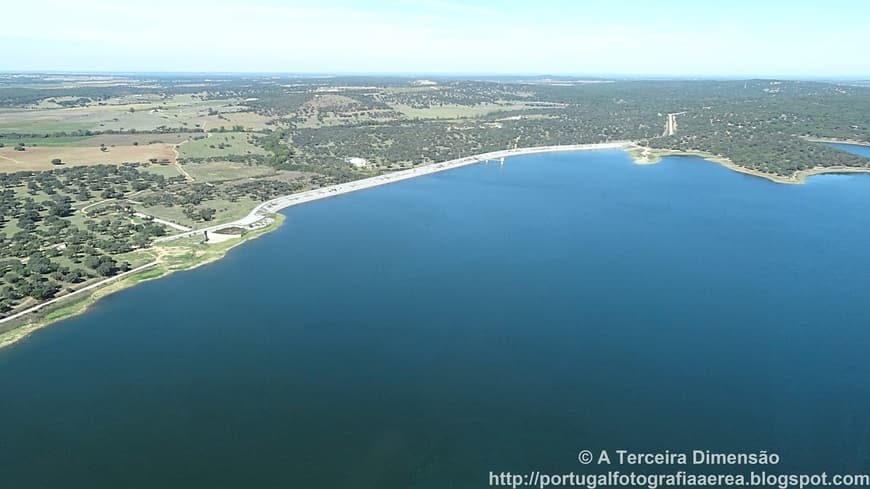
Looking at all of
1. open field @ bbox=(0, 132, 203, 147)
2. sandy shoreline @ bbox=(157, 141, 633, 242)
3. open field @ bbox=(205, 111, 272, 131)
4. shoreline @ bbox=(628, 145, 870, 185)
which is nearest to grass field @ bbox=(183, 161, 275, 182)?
sandy shoreline @ bbox=(157, 141, 633, 242)

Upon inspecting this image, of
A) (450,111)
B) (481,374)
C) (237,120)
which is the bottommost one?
(481,374)

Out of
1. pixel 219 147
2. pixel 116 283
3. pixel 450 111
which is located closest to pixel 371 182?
pixel 219 147

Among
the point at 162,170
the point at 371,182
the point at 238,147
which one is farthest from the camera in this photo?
the point at 238,147

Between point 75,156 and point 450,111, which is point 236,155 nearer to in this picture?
point 75,156

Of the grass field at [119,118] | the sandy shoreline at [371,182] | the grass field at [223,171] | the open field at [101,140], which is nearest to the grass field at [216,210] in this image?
the sandy shoreline at [371,182]

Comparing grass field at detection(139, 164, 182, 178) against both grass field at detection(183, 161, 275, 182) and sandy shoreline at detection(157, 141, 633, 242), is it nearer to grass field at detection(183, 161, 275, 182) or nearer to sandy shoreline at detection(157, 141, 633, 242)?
grass field at detection(183, 161, 275, 182)

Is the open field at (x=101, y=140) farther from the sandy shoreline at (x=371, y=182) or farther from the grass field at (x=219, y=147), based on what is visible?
the sandy shoreline at (x=371, y=182)
